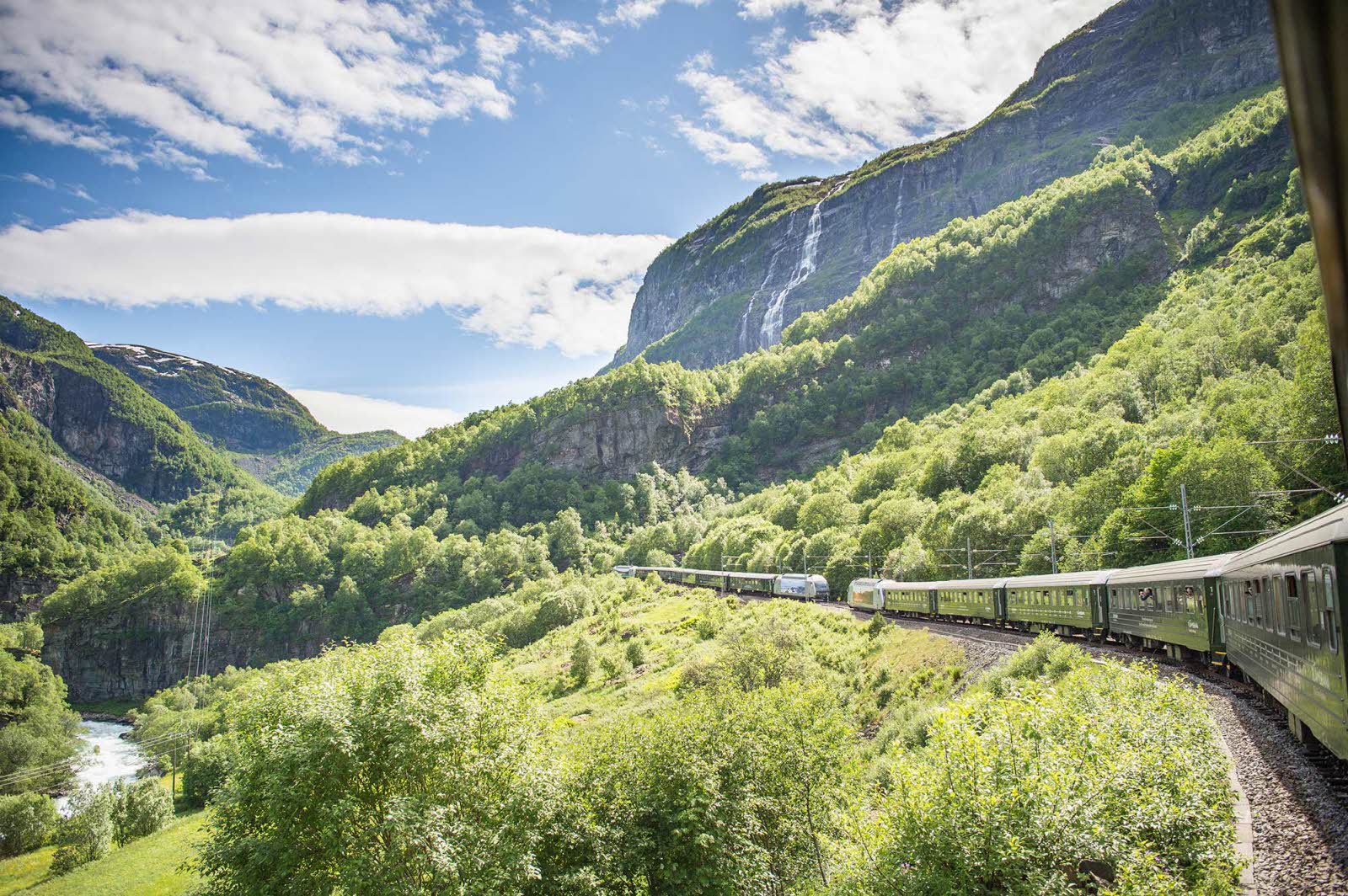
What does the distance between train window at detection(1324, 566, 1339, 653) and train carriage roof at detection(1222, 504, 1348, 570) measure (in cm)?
55

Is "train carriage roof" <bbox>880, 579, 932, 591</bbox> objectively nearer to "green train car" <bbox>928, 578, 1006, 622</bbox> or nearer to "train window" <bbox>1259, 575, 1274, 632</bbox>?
"green train car" <bbox>928, 578, 1006, 622</bbox>

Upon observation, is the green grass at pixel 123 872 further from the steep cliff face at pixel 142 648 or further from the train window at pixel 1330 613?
the steep cliff face at pixel 142 648

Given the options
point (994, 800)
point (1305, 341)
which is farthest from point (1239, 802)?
point (1305, 341)

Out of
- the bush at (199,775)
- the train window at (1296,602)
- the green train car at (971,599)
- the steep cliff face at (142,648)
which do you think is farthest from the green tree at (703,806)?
the steep cliff face at (142,648)

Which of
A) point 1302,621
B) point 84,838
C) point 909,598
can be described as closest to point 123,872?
point 84,838

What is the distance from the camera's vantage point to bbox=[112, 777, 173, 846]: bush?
5731cm

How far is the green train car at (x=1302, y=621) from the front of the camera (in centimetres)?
1272

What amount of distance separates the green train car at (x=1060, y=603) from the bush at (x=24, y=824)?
231 ft

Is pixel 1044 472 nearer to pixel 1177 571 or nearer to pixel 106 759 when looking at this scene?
pixel 1177 571

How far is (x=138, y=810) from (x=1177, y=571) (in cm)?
6958

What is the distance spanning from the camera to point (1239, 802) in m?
14.1

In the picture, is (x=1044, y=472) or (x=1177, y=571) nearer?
(x=1177, y=571)

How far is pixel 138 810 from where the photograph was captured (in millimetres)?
58781

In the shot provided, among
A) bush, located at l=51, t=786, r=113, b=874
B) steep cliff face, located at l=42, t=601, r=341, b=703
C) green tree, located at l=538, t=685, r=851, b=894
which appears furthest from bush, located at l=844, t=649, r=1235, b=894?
steep cliff face, located at l=42, t=601, r=341, b=703
